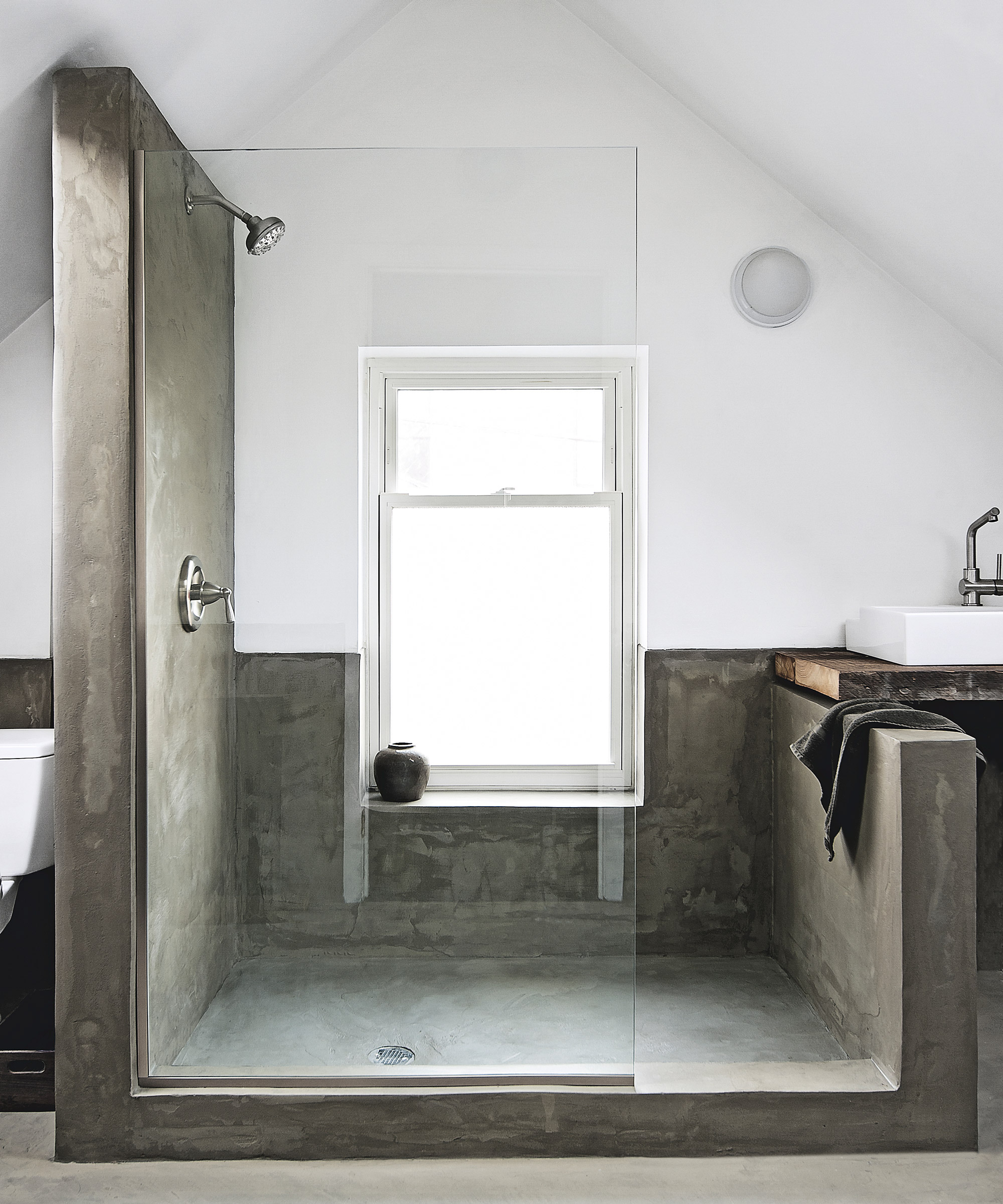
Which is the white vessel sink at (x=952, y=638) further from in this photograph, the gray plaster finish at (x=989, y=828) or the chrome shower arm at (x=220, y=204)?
the chrome shower arm at (x=220, y=204)

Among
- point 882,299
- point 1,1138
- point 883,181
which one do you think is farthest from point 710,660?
point 1,1138

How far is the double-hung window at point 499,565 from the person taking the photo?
179 centimetres

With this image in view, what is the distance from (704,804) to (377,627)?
1338 mm

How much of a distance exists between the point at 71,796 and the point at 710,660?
1.74 metres

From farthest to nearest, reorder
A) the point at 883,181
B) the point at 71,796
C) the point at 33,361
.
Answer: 1. the point at 33,361
2. the point at 883,181
3. the point at 71,796

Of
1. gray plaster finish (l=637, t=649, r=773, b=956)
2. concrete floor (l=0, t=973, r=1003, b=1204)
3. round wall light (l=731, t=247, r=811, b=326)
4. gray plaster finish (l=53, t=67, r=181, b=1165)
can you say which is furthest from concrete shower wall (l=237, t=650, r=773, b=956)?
round wall light (l=731, t=247, r=811, b=326)

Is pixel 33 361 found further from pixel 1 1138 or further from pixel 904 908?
pixel 904 908

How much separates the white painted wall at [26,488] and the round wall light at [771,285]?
1.98 m

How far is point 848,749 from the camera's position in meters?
1.92

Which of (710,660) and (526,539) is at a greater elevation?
(526,539)

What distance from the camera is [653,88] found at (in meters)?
2.59

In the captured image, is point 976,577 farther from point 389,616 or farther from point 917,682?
point 389,616

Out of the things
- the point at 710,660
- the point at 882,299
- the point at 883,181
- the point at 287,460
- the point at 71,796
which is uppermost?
the point at 883,181

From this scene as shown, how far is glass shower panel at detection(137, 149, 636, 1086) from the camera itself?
1776 mm
